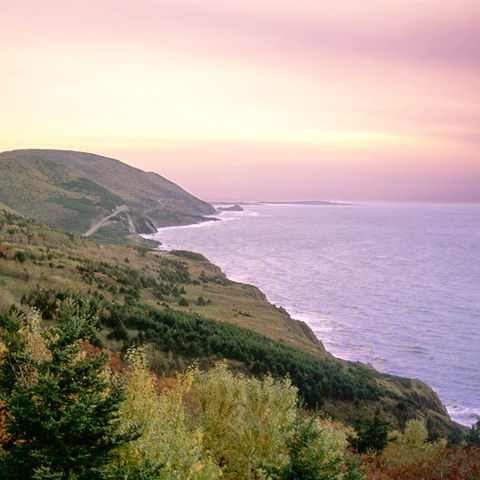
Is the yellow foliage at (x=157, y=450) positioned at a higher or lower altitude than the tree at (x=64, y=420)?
lower

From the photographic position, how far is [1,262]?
42.6 metres

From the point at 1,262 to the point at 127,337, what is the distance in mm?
15134

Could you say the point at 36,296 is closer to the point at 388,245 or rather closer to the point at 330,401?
the point at 330,401

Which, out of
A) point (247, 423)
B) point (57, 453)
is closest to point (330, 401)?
point (247, 423)

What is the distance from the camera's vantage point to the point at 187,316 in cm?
5066

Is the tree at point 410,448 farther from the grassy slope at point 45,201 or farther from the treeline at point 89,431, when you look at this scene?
the grassy slope at point 45,201

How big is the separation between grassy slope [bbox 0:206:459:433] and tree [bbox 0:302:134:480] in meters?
19.0

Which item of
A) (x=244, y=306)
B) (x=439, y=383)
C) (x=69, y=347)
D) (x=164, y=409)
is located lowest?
(x=439, y=383)

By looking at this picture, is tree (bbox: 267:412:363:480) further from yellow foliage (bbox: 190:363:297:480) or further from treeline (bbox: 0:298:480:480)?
yellow foliage (bbox: 190:363:297:480)

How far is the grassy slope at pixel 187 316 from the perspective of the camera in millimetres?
39906

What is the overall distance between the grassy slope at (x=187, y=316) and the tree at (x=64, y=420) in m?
19.0

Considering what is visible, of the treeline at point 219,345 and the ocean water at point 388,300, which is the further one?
the ocean water at point 388,300

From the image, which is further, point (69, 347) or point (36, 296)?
point (36, 296)

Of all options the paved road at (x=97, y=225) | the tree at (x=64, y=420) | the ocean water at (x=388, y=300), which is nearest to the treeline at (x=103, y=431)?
the tree at (x=64, y=420)
